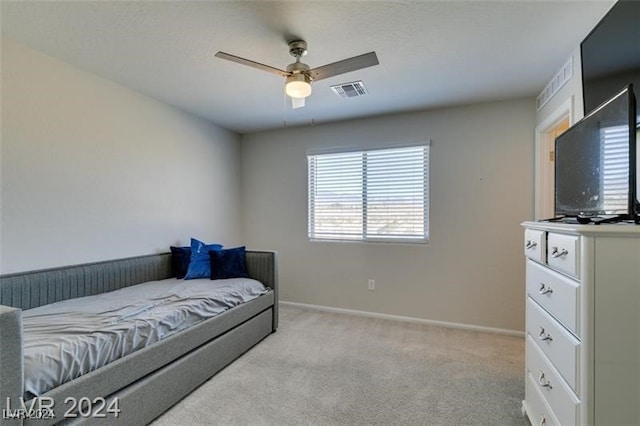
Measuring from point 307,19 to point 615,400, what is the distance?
2.30 metres

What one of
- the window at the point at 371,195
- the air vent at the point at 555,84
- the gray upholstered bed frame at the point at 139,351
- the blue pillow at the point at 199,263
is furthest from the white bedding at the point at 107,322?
the air vent at the point at 555,84

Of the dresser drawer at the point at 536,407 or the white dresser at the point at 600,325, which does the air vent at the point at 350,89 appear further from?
the dresser drawer at the point at 536,407

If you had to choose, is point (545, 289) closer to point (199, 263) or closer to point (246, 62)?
point (246, 62)

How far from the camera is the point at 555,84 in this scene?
2492 mm

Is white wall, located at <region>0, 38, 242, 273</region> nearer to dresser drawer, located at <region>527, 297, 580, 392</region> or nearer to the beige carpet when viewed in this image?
the beige carpet

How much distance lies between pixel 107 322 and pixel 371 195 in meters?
2.85

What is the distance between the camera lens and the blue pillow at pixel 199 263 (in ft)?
10.0

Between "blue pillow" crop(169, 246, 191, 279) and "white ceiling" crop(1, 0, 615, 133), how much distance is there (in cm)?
163

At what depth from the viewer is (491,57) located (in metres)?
2.24

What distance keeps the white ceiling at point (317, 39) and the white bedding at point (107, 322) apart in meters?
1.86

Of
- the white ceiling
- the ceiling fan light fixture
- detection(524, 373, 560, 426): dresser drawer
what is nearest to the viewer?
detection(524, 373, 560, 426): dresser drawer

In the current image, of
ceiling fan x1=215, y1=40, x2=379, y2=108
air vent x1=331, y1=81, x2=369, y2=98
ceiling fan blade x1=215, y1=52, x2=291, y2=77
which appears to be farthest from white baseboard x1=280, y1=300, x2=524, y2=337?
ceiling fan blade x1=215, y1=52, x2=291, y2=77

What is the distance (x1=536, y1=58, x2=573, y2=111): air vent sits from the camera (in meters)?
2.24

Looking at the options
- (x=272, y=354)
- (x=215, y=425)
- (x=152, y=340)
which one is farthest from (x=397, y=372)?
(x=152, y=340)
